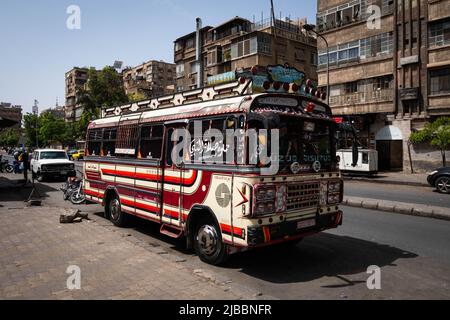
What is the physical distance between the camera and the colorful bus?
5766 millimetres

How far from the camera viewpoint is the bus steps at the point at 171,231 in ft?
24.4

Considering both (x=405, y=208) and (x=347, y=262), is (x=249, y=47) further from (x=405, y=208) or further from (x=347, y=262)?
(x=347, y=262)

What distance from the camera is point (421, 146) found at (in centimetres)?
2683

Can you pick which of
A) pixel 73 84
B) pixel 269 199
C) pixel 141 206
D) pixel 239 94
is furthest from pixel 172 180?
pixel 73 84

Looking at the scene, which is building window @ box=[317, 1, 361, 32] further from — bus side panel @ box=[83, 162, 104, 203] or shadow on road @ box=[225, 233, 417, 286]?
shadow on road @ box=[225, 233, 417, 286]

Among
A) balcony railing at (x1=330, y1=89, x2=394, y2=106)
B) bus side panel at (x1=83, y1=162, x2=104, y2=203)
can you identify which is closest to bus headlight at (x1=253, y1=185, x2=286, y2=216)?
bus side panel at (x1=83, y1=162, x2=104, y2=203)

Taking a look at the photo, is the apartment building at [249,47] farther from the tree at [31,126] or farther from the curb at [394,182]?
the tree at [31,126]

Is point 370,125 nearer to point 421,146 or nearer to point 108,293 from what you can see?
point 421,146

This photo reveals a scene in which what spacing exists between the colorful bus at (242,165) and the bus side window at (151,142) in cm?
2

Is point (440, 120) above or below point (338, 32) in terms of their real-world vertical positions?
below

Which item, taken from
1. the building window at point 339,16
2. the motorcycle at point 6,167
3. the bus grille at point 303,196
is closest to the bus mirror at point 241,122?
the bus grille at point 303,196

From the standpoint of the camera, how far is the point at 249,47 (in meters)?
37.0

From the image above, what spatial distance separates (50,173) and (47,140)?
5964 cm
